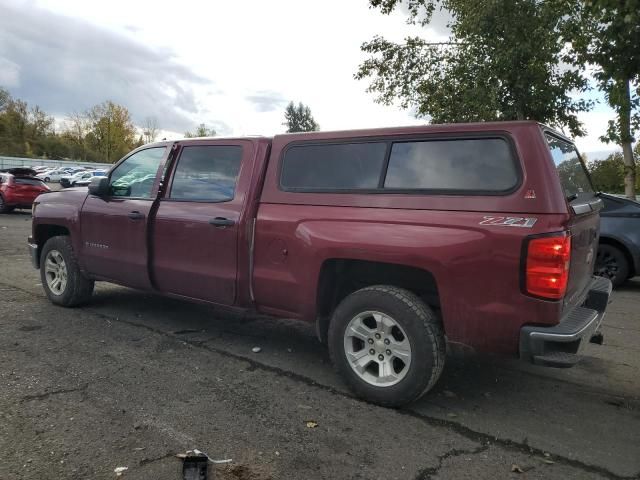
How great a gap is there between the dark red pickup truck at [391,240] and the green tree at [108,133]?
273 ft

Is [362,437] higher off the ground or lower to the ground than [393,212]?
lower

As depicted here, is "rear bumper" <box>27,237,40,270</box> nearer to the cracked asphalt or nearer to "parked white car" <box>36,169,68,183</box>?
the cracked asphalt

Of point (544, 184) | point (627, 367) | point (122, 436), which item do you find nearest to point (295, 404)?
point (122, 436)

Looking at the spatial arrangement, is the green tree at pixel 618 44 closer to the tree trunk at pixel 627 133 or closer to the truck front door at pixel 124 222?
the tree trunk at pixel 627 133

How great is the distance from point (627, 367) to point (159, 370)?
3927 mm

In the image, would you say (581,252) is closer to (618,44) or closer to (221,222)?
(221,222)

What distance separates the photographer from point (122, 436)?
9.89ft

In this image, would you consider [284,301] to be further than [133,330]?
No

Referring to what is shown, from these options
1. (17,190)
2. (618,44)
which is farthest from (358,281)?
(17,190)

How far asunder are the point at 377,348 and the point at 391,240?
758mm

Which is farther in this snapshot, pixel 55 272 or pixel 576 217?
pixel 55 272

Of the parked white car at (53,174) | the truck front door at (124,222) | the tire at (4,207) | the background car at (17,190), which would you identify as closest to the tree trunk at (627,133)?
the truck front door at (124,222)

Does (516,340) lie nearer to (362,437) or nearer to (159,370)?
(362,437)

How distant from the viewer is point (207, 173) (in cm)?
466
